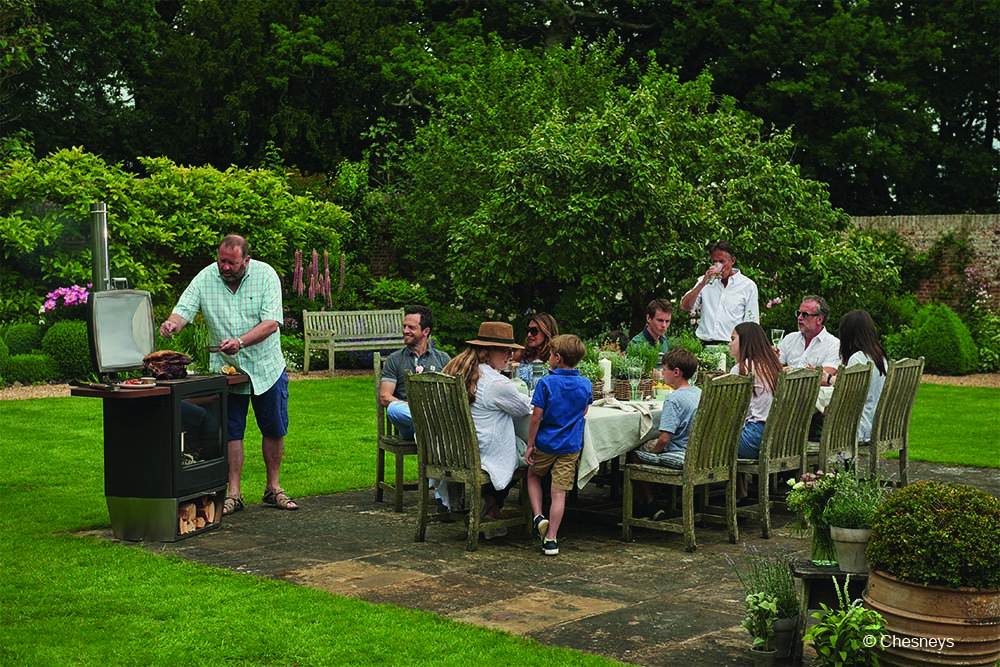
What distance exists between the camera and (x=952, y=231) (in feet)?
71.4

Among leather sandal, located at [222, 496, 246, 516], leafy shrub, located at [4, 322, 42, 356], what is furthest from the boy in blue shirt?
leafy shrub, located at [4, 322, 42, 356]

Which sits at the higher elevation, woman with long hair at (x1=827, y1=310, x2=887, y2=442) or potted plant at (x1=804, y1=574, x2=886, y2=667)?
woman with long hair at (x1=827, y1=310, x2=887, y2=442)

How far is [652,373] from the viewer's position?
8.94 meters

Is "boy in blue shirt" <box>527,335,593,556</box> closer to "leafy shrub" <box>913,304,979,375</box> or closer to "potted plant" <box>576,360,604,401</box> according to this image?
"potted plant" <box>576,360,604,401</box>

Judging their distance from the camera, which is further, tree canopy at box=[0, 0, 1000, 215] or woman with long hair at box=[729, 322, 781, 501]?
tree canopy at box=[0, 0, 1000, 215]

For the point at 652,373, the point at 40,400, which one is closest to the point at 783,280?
the point at 652,373

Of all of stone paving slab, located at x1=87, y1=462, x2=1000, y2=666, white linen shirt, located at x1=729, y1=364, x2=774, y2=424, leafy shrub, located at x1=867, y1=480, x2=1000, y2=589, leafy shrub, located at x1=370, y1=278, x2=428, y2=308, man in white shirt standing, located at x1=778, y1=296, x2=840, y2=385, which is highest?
leafy shrub, located at x1=370, y1=278, x2=428, y2=308

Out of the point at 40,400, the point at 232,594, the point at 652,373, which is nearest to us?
the point at 232,594

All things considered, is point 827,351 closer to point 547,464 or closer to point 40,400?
point 547,464

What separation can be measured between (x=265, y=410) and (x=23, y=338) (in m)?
9.89

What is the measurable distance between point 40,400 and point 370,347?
5.35m

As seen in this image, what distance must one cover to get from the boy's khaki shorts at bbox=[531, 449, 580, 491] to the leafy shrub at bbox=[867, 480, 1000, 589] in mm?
2761

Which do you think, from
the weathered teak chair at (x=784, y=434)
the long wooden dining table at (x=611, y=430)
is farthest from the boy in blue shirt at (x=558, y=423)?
the weathered teak chair at (x=784, y=434)

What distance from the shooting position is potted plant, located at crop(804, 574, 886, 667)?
477 cm
